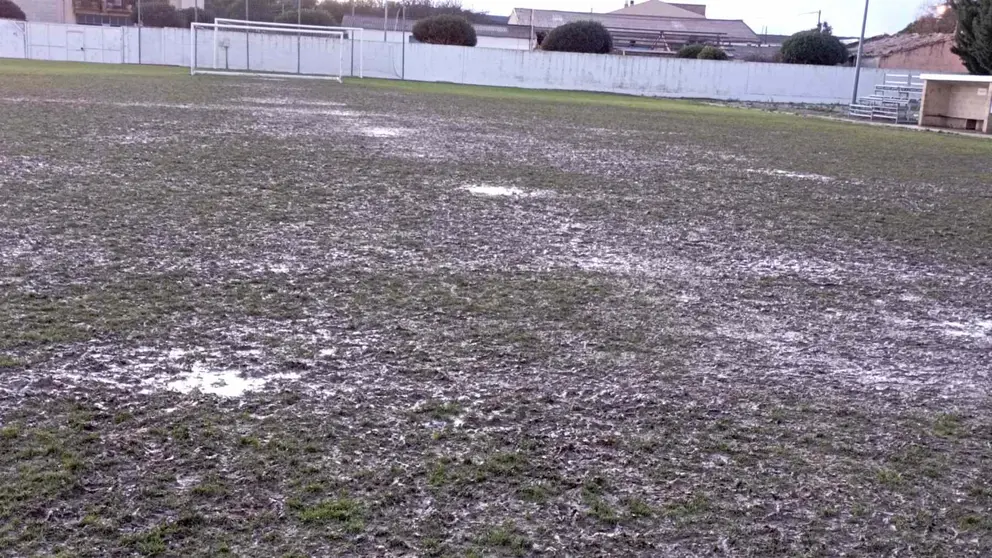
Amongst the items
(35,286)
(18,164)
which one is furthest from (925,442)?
(18,164)

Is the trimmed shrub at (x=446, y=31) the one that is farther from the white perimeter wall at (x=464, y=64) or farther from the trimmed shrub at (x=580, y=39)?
the white perimeter wall at (x=464, y=64)

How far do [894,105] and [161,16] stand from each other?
141ft

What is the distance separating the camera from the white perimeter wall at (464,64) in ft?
139

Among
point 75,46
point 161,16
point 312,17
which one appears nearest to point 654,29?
point 312,17

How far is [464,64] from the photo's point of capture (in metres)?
43.5

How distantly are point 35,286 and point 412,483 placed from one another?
275 centimetres

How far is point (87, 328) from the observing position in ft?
13.8

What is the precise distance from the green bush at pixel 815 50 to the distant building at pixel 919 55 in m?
6.95

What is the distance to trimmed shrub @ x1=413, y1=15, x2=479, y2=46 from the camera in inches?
1891

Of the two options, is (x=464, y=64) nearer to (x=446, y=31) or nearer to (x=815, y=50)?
(x=446, y=31)

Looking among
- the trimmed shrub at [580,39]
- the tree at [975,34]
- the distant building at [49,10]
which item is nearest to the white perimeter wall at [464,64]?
the trimmed shrub at [580,39]

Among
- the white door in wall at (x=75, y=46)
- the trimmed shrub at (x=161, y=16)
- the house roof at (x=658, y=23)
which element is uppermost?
the house roof at (x=658, y=23)

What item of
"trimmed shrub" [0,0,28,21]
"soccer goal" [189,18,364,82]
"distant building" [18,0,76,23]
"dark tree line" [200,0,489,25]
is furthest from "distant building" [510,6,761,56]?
"distant building" [18,0,76,23]

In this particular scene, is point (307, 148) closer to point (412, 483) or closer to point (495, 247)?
point (495, 247)
